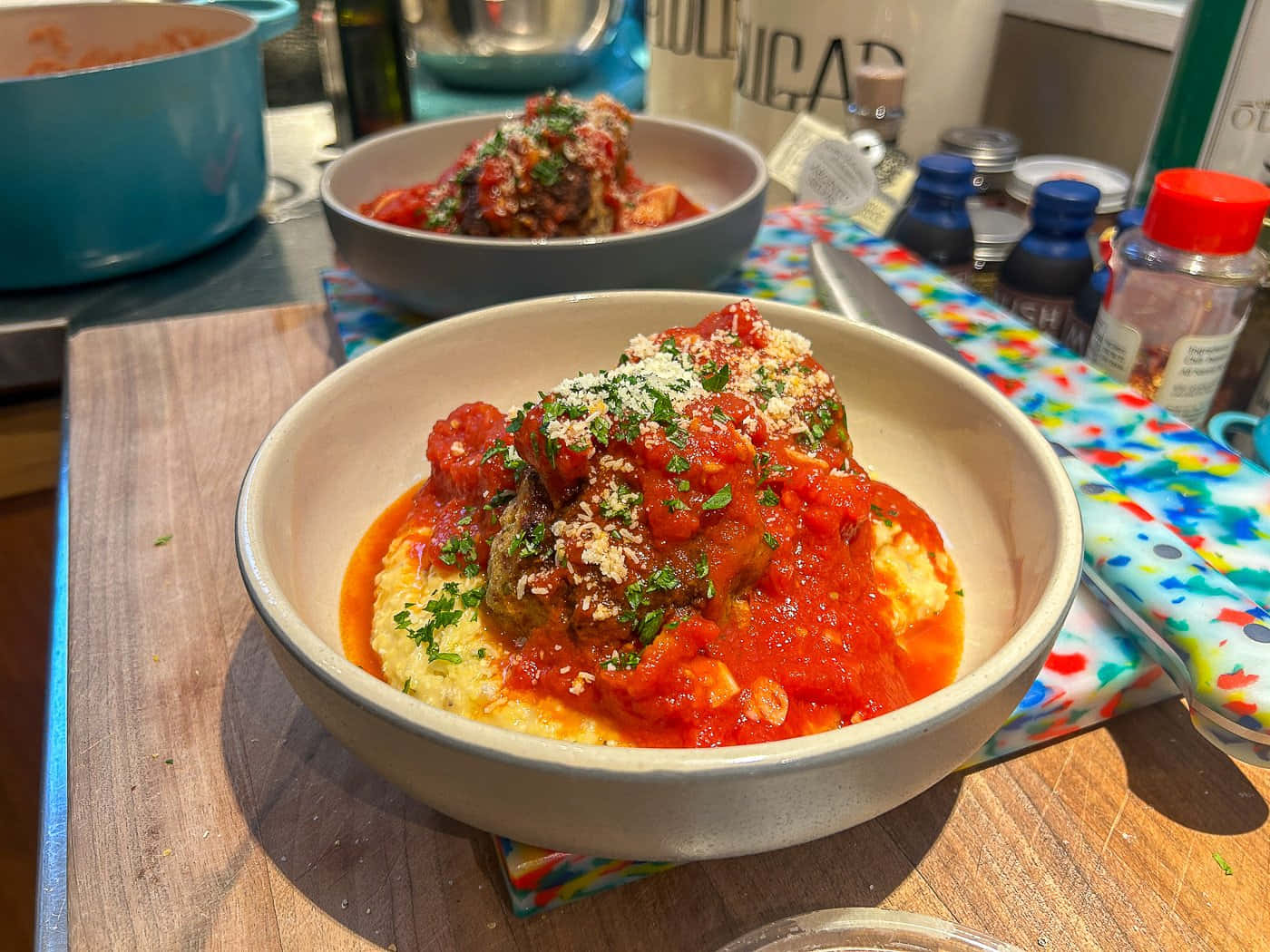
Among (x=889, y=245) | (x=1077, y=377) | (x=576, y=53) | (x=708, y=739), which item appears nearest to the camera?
(x=708, y=739)

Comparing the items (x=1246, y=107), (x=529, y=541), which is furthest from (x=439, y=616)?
(x=1246, y=107)

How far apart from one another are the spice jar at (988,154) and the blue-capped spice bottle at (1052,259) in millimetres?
464

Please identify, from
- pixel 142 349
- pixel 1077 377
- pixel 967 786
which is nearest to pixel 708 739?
pixel 967 786

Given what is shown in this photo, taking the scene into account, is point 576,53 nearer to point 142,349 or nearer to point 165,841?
point 142,349

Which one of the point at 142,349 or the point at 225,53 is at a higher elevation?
the point at 225,53

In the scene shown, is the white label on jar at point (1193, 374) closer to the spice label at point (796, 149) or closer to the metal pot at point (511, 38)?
the spice label at point (796, 149)

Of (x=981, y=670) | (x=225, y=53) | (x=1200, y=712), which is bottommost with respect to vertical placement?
(x=1200, y=712)

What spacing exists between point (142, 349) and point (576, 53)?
97.1 inches

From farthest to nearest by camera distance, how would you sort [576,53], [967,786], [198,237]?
[576,53]
[198,237]
[967,786]

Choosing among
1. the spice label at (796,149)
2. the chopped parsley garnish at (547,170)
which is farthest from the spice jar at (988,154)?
the chopped parsley garnish at (547,170)

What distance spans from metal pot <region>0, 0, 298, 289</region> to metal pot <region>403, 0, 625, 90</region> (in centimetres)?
131

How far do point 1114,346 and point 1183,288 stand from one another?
0.44 ft

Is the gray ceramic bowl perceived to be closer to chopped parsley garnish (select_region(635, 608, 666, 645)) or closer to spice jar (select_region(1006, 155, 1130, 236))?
spice jar (select_region(1006, 155, 1130, 236))

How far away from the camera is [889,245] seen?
200cm
